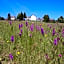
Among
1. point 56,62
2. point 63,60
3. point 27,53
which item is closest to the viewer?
point 56,62

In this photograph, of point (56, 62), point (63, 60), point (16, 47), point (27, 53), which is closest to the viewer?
point (56, 62)

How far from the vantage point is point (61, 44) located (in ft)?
11.4

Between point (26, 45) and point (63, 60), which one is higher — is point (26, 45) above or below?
above

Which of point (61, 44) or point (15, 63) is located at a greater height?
point (61, 44)

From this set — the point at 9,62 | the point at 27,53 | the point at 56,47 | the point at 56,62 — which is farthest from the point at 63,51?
the point at 9,62

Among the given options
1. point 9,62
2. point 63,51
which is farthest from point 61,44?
point 9,62

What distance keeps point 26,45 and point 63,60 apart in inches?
38.6

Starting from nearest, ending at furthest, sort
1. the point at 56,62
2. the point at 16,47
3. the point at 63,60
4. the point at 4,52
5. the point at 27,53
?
the point at 56,62, the point at 63,60, the point at 27,53, the point at 4,52, the point at 16,47

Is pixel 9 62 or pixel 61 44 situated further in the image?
pixel 61 44

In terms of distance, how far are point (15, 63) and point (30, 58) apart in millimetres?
322

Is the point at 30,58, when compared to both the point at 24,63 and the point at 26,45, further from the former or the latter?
the point at 26,45

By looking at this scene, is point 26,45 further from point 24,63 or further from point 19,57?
point 24,63

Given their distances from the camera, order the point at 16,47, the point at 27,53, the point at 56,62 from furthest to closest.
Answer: the point at 16,47
the point at 27,53
the point at 56,62

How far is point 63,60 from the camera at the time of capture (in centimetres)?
289
